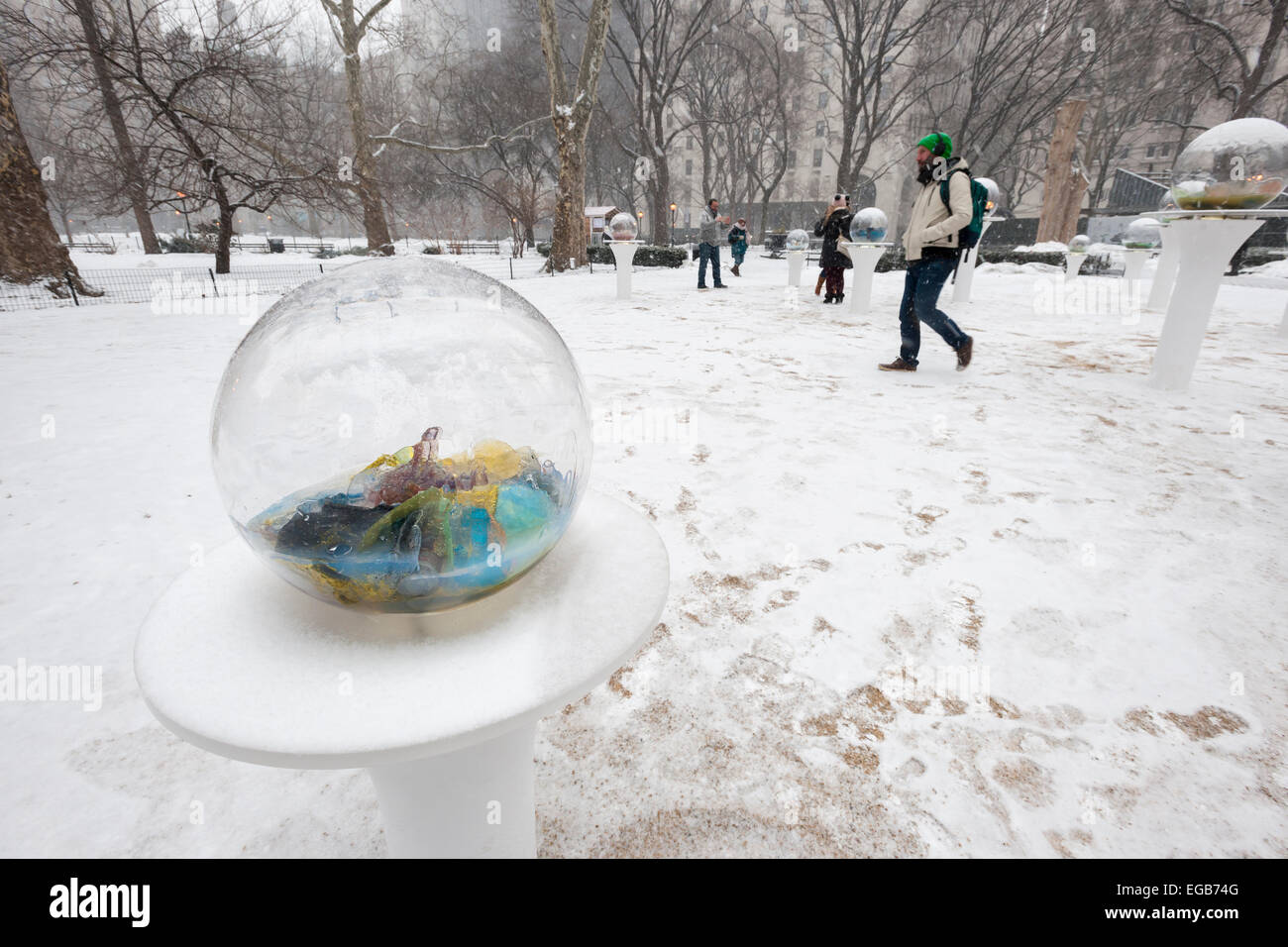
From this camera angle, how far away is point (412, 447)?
1.18 metres

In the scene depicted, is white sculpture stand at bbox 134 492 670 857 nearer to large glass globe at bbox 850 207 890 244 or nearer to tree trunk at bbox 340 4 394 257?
large glass globe at bbox 850 207 890 244

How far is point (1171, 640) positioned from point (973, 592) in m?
0.69

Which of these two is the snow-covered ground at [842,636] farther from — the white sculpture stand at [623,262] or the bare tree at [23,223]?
the bare tree at [23,223]

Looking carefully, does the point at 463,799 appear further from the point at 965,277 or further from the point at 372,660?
the point at 965,277

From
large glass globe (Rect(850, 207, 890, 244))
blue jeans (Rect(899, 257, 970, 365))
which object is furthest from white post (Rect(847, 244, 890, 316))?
blue jeans (Rect(899, 257, 970, 365))

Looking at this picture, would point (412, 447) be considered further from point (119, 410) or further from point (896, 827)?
point (119, 410)

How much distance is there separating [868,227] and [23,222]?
14846 millimetres

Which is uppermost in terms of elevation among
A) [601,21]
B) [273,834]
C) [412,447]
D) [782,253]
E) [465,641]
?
[601,21]

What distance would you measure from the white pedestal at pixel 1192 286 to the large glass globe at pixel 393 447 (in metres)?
6.01

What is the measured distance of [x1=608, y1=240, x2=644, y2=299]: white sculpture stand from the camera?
11.5 meters

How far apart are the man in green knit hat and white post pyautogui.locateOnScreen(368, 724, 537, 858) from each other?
5401mm

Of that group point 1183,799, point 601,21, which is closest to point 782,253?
point 601,21

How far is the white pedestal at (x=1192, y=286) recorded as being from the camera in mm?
4703

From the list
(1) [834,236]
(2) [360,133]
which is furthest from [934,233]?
(2) [360,133]
